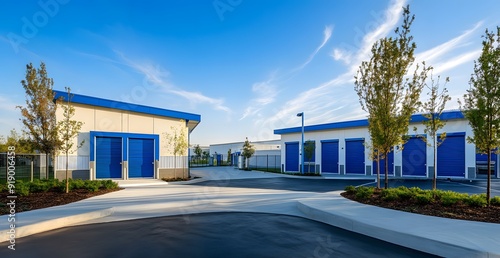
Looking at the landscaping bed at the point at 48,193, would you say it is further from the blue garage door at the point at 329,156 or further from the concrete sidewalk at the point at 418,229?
the blue garage door at the point at 329,156

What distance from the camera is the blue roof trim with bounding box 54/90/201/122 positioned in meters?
17.0

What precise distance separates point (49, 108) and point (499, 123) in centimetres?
1791

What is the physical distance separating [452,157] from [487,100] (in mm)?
17322

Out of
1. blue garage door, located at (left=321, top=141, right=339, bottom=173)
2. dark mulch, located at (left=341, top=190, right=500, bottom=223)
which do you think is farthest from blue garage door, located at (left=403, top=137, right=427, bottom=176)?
→ dark mulch, located at (left=341, top=190, right=500, bottom=223)

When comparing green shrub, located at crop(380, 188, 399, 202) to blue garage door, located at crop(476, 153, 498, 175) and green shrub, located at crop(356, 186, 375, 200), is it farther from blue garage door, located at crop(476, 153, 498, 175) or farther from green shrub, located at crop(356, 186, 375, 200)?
blue garage door, located at crop(476, 153, 498, 175)

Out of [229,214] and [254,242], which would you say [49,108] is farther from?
[254,242]

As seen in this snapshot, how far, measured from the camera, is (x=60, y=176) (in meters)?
16.5

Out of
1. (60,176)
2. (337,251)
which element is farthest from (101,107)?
(337,251)

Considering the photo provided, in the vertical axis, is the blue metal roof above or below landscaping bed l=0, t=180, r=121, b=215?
above

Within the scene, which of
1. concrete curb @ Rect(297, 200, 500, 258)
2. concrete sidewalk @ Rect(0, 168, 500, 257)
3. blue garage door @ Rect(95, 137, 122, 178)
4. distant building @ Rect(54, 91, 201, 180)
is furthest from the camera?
blue garage door @ Rect(95, 137, 122, 178)

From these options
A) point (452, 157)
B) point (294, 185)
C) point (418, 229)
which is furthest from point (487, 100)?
point (452, 157)

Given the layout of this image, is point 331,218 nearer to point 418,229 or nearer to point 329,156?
point 418,229

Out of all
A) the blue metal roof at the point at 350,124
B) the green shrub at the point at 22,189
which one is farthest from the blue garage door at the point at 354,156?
the green shrub at the point at 22,189

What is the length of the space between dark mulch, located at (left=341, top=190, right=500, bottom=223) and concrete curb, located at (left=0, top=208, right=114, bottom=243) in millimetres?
8673
